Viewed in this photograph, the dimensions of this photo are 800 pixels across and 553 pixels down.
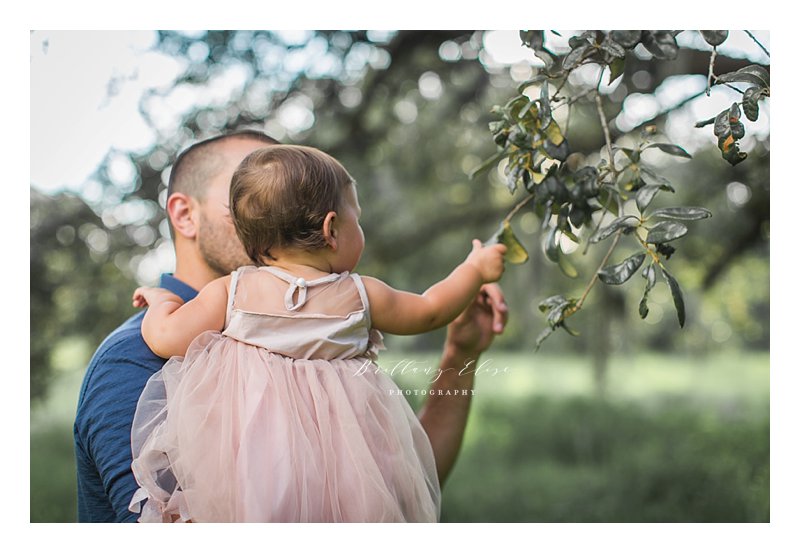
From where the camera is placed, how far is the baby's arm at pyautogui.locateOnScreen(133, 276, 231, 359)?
1.19m

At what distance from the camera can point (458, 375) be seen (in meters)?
1.56

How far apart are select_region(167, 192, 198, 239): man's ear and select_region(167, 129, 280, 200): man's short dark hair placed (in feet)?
0.04

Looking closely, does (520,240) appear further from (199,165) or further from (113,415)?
(113,415)

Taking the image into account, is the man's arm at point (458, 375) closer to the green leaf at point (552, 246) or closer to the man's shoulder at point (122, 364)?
the green leaf at point (552, 246)

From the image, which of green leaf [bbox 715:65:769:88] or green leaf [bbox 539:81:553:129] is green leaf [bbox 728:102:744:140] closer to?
green leaf [bbox 715:65:769:88]

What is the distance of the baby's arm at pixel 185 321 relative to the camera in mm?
1190

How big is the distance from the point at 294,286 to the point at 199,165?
38 cm

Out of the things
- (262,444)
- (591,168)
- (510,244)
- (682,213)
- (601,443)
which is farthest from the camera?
(601,443)

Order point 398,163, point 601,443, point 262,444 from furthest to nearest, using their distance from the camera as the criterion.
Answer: point 601,443, point 398,163, point 262,444

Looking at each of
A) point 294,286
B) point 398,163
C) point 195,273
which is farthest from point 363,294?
point 398,163

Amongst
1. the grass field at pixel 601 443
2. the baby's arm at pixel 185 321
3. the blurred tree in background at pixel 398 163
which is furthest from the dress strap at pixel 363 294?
the grass field at pixel 601 443
